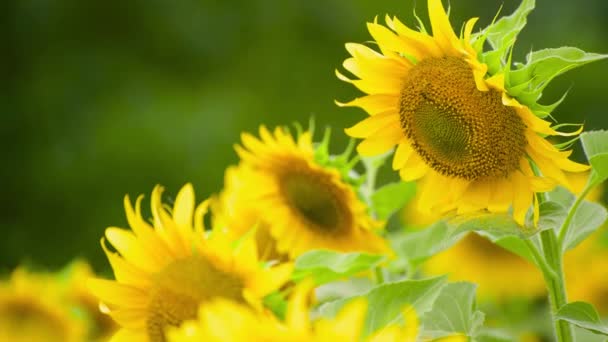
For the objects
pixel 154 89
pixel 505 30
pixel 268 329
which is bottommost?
pixel 268 329

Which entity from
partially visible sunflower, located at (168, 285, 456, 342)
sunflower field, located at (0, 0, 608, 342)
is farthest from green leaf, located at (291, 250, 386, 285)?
partially visible sunflower, located at (168, 285, 456, 342)

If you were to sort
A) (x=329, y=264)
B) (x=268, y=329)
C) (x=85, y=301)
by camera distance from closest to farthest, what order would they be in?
(x=268, y=329) → (x=329, y=264) → (x=85, y=301)

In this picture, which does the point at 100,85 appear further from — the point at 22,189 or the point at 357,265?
the point at 357,265

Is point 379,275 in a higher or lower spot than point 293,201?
lower

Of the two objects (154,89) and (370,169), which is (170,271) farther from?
(154,89)

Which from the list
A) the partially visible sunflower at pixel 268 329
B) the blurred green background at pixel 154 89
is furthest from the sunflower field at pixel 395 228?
the blurred green background at pixel 154 89

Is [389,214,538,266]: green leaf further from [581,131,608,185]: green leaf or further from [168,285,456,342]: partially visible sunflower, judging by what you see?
[168,285,456,342]: partially visible sunflower

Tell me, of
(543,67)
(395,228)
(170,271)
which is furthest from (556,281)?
(395,228)

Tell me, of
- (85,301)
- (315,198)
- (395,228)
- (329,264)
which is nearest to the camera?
(329,264)
